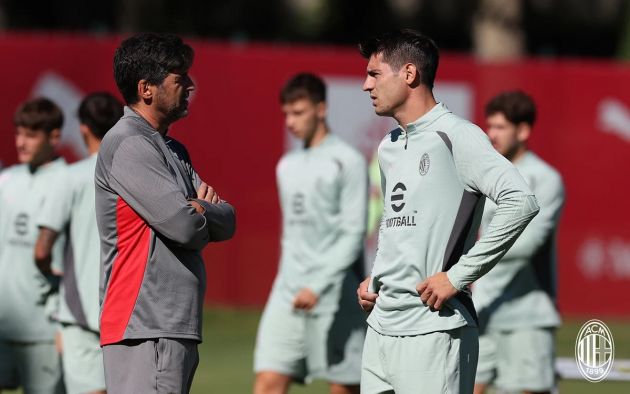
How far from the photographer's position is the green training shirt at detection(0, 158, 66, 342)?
8.24 metres

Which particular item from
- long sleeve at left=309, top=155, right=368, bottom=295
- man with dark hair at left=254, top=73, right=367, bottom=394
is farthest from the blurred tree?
long sleeve at left=309, top=155, right=368, bottom=295

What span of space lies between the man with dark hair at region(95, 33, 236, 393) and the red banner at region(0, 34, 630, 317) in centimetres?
898

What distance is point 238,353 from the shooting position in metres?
12.8

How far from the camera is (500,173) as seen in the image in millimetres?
5691

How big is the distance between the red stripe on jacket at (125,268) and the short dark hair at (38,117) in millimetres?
2687

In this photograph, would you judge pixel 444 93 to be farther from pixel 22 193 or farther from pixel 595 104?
pixel 22 193

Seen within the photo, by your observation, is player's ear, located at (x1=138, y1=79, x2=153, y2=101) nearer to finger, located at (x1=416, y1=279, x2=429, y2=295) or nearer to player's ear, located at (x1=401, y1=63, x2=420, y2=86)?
player's ear, located at (x1=401, y1=63, x2=420, y2=86)

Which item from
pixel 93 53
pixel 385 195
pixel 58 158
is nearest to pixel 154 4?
pixel 93 53

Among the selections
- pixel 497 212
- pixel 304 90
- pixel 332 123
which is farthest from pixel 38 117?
pixel 332 123

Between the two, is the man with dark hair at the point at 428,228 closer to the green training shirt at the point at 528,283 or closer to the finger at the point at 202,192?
the finger at the point at 202,192

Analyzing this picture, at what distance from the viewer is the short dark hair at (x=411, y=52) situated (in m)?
6.00

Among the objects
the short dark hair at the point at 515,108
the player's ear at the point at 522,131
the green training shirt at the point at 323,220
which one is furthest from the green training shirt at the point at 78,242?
the player's ear at the point at 522,131

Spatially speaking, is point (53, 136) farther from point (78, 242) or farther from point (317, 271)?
point (317, 271)

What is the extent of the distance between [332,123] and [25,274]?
23.1ft
